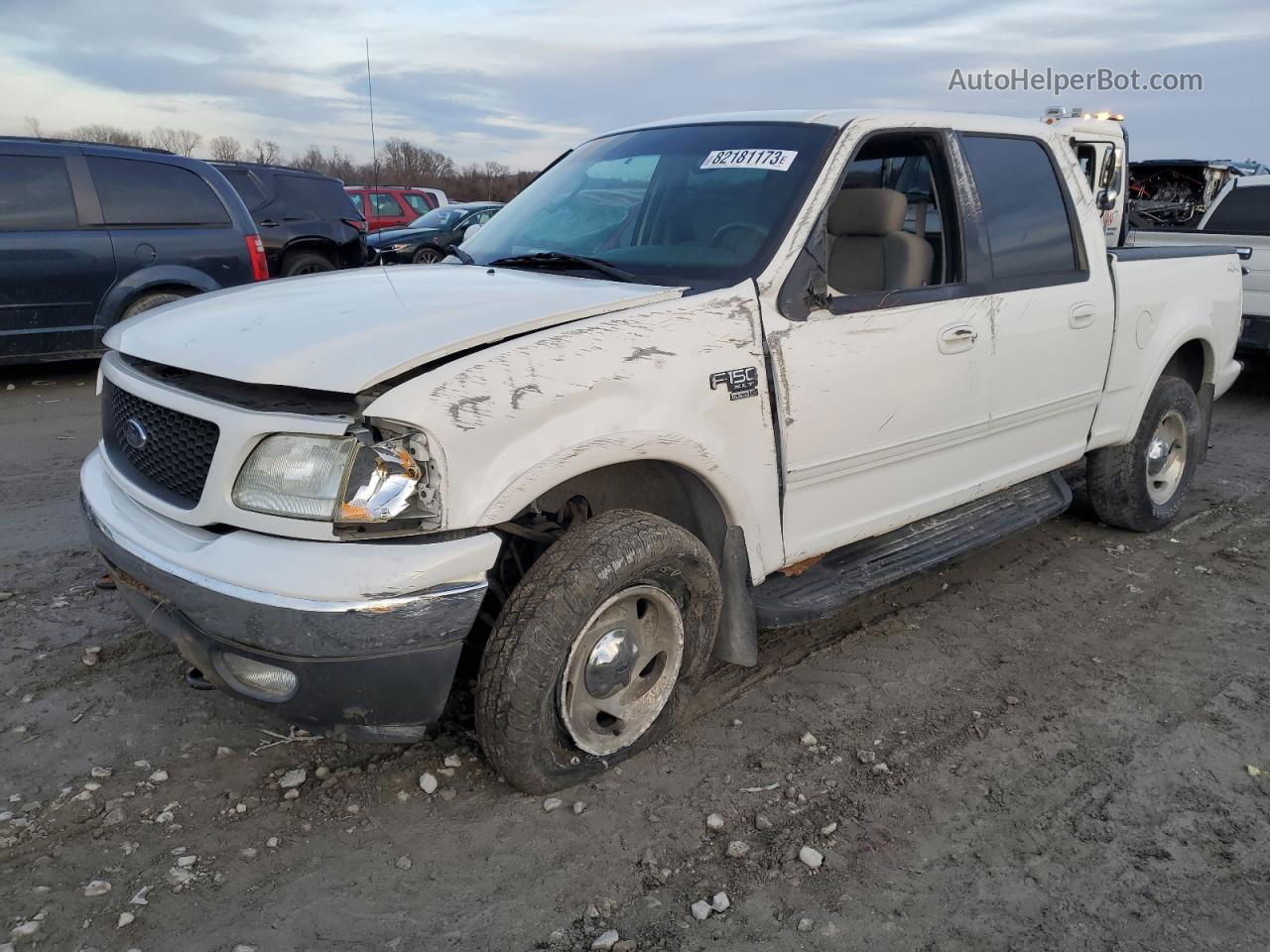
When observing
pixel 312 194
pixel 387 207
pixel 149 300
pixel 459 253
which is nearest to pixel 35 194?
pixel 149 300

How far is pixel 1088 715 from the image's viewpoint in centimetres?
342

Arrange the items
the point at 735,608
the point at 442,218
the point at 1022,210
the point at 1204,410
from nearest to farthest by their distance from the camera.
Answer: the point at 735,608 → the point at 1022,210 → the point at 1204,410 → the point at 442,218

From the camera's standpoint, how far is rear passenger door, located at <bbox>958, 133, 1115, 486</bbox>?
12.7ft

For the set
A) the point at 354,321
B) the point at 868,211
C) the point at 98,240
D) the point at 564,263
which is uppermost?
the point at 98,240

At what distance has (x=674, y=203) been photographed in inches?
142

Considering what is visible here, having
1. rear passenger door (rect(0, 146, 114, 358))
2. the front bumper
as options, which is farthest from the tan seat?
rear passenger door (rect(0, 146, 114, 358))

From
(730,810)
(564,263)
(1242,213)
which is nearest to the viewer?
(730,810)

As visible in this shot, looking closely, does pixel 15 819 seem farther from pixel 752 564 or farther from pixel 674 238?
pixel 674 238

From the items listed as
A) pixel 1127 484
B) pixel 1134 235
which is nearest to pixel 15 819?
pixel 1127 484

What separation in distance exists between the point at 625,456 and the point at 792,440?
0.65 metres

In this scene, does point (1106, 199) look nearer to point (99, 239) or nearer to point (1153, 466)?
point (1153, 466)

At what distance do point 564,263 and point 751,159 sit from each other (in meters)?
0.74

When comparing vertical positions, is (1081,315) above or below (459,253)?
below

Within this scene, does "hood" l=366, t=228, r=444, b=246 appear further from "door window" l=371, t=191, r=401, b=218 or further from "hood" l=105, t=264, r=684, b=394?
"hood" l=105, t=264, r=684, b=394
